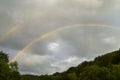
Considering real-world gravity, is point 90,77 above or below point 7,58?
below

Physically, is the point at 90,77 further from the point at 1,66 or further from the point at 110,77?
the point at 1,66

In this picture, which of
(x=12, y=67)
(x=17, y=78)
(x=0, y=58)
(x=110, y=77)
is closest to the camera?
(x=110, y=77)

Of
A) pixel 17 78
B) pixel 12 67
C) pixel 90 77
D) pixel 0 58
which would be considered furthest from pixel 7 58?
pixel 90 77

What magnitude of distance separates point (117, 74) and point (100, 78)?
850 centimetres

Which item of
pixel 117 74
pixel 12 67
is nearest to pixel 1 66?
pixel 12 67

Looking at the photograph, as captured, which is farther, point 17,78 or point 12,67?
point 12,67

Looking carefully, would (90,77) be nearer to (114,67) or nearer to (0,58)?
(114,67)

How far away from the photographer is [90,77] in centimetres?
13200

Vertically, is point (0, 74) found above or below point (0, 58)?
below

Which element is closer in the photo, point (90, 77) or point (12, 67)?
point (90, 77)

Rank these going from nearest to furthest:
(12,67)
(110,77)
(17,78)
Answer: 1. (110,77)
2. (17,78)
3. (12,67)

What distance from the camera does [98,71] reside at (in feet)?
423

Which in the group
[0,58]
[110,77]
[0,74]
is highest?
[0,58]

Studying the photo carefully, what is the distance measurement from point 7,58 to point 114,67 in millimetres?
68331
